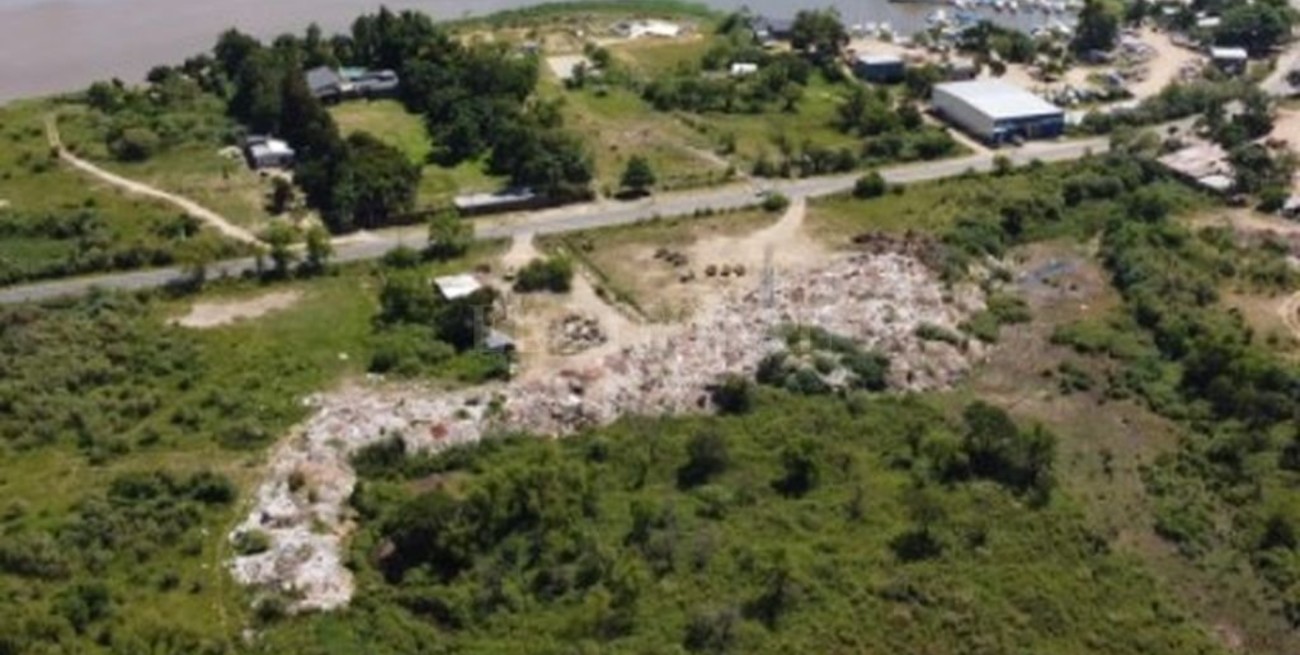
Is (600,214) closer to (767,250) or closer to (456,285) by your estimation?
(767,250)

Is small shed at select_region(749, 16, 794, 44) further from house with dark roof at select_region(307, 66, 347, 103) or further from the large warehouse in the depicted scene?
house with dark roof at select_region(307, 66, 347, 103)

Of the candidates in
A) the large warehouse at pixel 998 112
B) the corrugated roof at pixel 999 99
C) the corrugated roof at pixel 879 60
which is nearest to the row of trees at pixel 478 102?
the corrugated roof at pixel 879 60

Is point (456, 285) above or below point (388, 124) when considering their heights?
below

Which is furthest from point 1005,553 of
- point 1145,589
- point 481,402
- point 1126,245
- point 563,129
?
point 563,129

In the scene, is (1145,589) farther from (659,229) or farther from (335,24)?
(335,24)

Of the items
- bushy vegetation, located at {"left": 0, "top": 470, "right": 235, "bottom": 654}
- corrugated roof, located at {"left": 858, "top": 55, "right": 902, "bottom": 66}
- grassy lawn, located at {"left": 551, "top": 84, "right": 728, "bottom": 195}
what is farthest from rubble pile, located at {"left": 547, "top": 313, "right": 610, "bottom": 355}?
corrugated roof, located at {"left": 858, "top": 55, "right": 902, "bottom": 66}

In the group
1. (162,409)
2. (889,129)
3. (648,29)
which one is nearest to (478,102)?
(889,129)

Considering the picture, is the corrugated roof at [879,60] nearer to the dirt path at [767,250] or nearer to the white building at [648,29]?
the white building at [648,29]
